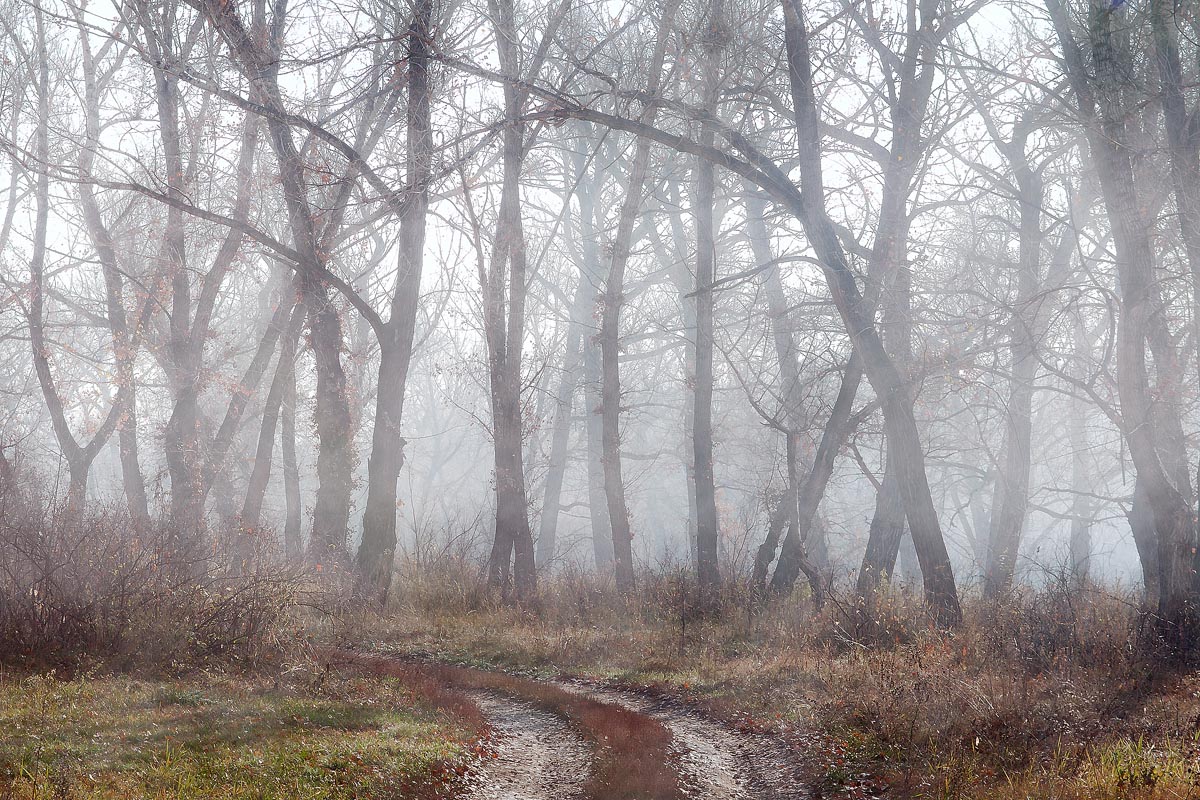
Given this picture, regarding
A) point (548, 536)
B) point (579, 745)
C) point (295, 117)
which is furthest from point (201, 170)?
point (548, 536)

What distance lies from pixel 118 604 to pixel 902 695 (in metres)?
7.02

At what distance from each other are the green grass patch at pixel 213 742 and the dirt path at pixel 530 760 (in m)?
0.32

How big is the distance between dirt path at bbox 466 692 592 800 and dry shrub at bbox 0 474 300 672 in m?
2.43

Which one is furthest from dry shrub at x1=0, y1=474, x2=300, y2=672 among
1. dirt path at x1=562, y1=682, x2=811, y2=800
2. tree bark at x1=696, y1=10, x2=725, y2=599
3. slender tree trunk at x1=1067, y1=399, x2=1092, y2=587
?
slender tree trunk at x1=1067, y1=399, x2=1092, y2=587

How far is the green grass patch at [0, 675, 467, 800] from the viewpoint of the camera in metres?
5.16

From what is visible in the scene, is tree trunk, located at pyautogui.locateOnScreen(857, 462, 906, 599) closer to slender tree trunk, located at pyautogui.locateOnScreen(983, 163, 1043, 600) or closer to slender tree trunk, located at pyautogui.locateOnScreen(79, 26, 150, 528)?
slender tree trunk, located at pyautogui.locateOnScreen(983, 163, 1043, 600)

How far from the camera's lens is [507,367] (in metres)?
16.2

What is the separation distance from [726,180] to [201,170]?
434 inches

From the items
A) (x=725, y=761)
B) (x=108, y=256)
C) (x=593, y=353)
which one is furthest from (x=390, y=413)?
(x=593, y=353)

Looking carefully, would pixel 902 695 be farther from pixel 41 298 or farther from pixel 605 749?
pixel 41 298

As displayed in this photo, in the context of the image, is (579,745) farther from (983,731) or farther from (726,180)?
(726,180)

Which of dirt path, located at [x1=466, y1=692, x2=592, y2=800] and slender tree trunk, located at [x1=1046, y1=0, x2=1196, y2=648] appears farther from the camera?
slender tree trunk, located at [x1=1046, y1=0, x2=1196, y2=648]

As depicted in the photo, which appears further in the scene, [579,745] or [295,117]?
[295,117]

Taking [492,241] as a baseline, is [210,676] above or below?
below
